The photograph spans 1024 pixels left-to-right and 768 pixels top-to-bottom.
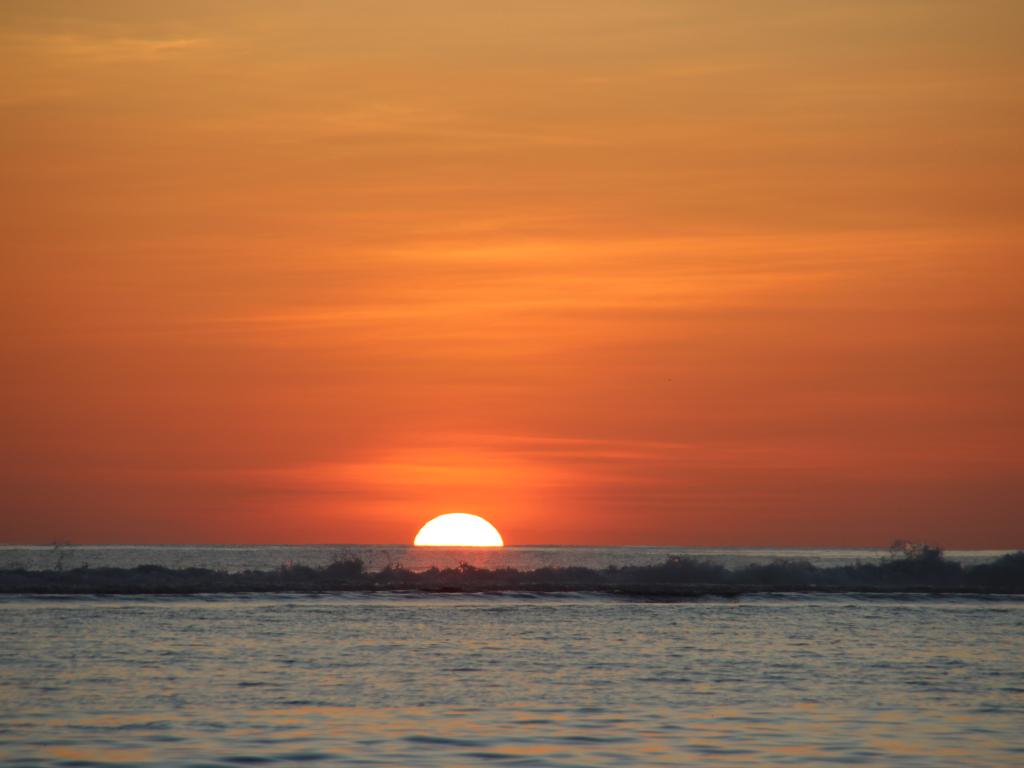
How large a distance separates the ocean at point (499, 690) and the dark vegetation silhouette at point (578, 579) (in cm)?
1927

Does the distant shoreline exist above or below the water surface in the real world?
above

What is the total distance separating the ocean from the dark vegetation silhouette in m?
19.3

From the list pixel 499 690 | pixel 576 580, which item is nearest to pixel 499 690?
pixel 499 690

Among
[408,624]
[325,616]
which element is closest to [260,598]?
[325,616]

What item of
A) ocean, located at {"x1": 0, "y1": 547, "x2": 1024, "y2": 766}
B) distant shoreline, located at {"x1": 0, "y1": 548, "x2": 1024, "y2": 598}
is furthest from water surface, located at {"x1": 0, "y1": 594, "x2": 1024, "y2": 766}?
distant shoreline, located at {"x1": 0, "y1": 548, "x2": 1024, "y2": 598}

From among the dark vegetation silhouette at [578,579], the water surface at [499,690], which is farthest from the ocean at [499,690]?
the dark vegetation silhouette at [578,579]

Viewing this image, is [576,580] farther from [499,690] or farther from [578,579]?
[499,690]

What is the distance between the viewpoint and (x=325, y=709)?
26.1m

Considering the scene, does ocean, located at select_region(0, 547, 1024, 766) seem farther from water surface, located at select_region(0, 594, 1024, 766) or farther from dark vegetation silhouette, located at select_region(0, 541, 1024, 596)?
dark vegetation silhouette, located at select_region(0, 541, 1024, 596)

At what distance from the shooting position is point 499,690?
2947 cm

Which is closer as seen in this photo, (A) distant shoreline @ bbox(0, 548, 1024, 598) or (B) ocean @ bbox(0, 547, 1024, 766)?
(B) ocean @ bbox(0, 547, 1024, 766)

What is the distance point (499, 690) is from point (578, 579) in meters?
62.0

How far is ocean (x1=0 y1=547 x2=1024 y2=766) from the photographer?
2188cm

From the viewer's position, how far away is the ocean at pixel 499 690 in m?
21.9
